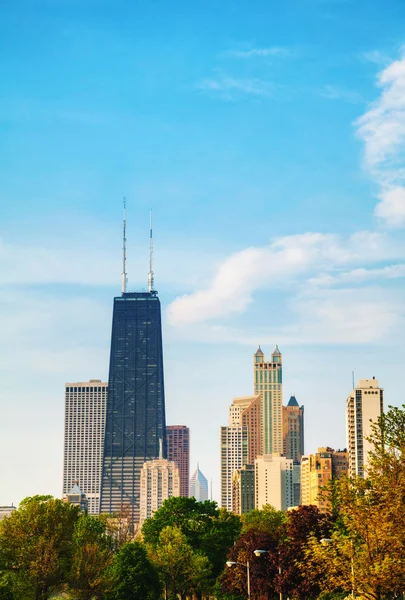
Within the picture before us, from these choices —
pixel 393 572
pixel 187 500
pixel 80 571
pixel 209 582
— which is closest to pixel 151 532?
pixel 187 500

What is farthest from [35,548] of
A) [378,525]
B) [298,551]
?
[378,525]

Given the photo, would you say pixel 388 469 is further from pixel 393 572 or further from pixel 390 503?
pixel 393 572

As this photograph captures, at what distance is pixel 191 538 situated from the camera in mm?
117125

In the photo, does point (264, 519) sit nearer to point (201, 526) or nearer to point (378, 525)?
point (201, 526)

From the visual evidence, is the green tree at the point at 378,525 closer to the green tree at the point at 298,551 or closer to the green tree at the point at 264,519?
the green tree at the point at 298,551

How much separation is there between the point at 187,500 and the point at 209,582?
1528 centimetres

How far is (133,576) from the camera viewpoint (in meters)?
102

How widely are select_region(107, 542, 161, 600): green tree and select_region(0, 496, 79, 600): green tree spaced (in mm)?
5514

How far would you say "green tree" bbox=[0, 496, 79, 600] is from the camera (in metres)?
96.6

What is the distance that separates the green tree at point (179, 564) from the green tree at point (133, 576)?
2.20 meters

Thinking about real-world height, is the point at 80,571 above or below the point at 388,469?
below

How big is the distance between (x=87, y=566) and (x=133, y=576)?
5.63 metres

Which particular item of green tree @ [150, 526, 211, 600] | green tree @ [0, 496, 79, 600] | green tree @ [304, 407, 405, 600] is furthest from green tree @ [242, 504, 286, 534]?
green tree @ [304, 407, 405, 600]

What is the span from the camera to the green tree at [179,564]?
106 meters
